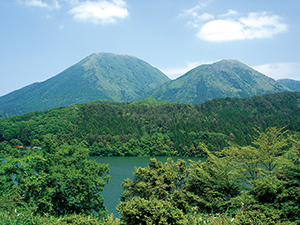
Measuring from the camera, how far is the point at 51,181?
589 inches

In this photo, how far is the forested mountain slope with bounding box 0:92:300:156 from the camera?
77875mm

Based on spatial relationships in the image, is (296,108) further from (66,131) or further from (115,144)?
(66,131)

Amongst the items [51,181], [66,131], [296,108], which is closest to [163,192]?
[51,181]

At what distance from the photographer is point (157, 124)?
319 feet

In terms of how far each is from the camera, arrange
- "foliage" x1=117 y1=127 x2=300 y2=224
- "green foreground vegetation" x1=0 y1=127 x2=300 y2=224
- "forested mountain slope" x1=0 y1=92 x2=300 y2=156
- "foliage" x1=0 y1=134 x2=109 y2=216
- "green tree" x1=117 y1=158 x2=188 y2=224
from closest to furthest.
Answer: "foliage" x1=117 y1=127 x2=300 y2=224 → "green foreground vegetation" x1=0 y1=127 x2=300 y2=224 → "foliage" x1=0 y1=134 x2=109 y2=216 → "green tree" x1=117 y1=158 x2=188 y2=224 → "forested mountain slope" x1=0 y1=92 x2=300 y2=156

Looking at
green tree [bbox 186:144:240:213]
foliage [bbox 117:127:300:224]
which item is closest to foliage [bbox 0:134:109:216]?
foliage [bbox 117:127:300:224]

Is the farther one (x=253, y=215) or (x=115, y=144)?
(x=115, y=144)

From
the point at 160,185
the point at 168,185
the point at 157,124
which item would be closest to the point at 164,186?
the point at 160,185

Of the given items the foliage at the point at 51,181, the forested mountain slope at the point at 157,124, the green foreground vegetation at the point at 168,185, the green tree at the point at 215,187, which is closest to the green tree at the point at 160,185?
the green foreground vegetation at the point at 168,185

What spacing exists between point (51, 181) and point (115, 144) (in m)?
64.5

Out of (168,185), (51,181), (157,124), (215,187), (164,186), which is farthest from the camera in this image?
(157,124)

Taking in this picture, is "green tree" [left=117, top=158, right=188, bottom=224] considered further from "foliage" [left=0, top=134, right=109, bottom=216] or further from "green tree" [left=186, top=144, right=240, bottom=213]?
"foliage" [left=0, top=134, right=109, bottom=216]

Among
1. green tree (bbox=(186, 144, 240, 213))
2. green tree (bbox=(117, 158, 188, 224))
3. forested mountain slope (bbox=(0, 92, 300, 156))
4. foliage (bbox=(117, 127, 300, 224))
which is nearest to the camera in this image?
foliage (bbox=(117, 127, 300, 224))

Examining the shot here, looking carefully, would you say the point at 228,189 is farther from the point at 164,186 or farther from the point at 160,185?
the point at 160,185
